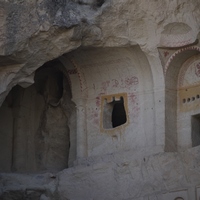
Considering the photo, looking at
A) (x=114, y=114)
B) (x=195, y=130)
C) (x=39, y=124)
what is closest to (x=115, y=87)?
(x=114, y=114)

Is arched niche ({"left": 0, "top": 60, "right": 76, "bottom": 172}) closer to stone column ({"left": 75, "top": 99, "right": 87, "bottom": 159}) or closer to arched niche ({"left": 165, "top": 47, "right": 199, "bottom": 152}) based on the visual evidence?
stone column ({"left": 75, "top": 99, "right": 87, "bottom": 159})

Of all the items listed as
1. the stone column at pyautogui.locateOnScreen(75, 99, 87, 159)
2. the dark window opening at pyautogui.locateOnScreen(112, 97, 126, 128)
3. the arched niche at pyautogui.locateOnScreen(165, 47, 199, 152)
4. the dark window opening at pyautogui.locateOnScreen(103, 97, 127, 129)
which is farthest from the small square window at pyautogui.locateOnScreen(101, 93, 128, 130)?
the arched niche at pyautogui.locateOnScreen(165, 47, 199, 152)

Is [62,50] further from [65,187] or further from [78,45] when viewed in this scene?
[65,187]

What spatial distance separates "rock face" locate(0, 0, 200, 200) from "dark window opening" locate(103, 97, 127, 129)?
0.08 ft

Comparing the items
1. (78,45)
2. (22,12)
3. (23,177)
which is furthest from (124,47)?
(23,177)

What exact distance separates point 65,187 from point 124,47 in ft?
8.15

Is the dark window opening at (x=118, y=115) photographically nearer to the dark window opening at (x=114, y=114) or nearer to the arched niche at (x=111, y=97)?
the dark window opening at (x=114, y=114)

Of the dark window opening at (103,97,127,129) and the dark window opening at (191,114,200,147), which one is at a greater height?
the dark window opening at (103,97,127,129)

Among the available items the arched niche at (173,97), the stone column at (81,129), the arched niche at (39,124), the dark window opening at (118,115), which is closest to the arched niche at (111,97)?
the stone column at (81,129)

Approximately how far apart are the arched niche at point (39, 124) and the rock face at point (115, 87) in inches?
8.4

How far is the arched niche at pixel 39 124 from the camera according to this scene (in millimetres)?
14781

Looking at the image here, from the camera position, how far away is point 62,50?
1288 cm

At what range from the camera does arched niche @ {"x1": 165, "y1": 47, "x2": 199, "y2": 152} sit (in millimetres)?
13203

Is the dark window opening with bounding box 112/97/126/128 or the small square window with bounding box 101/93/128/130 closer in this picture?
the small square window with bounding box 101/93/128/130
